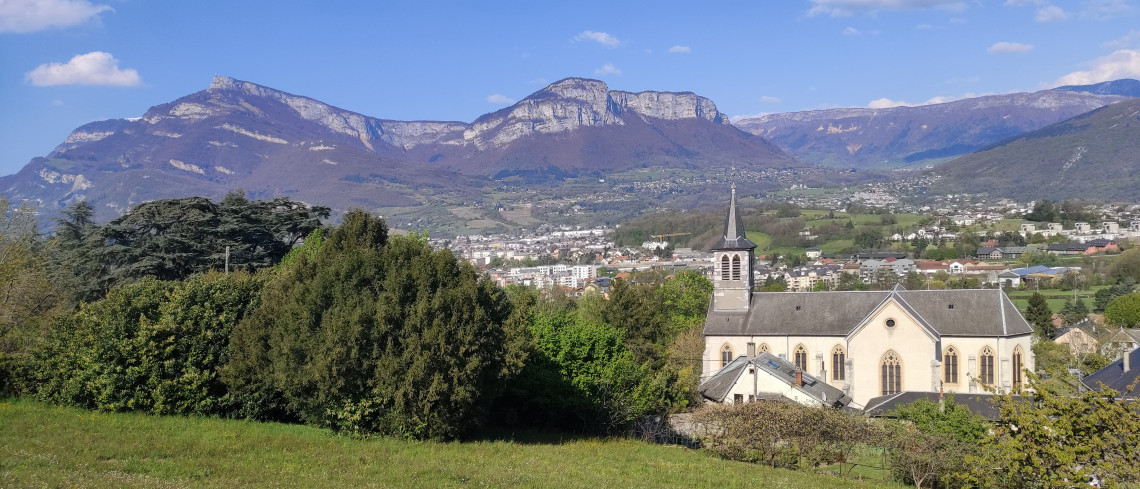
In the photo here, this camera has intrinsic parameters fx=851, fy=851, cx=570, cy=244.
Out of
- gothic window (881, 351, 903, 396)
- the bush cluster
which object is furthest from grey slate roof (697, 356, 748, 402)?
the bush cluster

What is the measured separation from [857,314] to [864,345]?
194cm

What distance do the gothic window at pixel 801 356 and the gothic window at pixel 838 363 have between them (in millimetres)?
1354

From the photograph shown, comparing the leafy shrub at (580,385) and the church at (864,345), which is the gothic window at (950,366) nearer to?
the church at (864,345)

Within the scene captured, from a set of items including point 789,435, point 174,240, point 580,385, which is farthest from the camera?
point 174,240

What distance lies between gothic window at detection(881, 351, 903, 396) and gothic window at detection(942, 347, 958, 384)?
2.05 meters

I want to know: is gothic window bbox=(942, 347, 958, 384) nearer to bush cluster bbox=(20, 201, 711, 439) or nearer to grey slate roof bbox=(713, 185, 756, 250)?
grey slate roof bbox=(713, 185, 756, 250)

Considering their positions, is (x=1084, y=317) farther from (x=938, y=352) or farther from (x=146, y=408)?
(x=146, y=408)

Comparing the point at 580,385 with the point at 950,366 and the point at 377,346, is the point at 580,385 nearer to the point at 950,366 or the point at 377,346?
the point at 377,346

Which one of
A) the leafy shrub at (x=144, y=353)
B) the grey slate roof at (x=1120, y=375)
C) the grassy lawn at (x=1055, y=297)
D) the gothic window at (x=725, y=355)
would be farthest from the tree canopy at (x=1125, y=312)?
the leafy shrub at (x=144, y=353)

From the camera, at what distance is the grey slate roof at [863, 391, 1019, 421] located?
33750 millimetres

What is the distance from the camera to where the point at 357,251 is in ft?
71.4

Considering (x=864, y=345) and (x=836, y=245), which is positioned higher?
(x=836, y=245)

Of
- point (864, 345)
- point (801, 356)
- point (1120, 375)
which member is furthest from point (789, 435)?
point (1120, 375)

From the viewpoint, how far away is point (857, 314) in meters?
41.0
